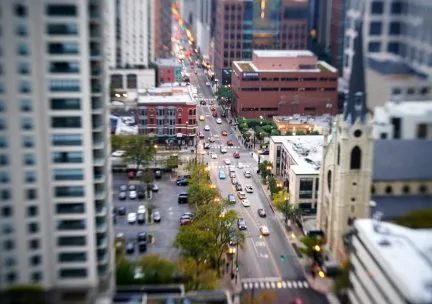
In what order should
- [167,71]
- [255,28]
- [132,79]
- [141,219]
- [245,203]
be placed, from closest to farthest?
[141,219], [245,203], [132,79], [167,71], [255,28]

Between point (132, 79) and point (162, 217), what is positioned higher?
point (132, 79)

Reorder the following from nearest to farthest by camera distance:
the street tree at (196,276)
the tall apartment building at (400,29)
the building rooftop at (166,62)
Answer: the tall apartment building at (400,29) < the street tree at (196,276) < the building rooftop at (166,62)

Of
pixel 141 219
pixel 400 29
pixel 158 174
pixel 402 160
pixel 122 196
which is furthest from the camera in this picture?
pixel 158 174

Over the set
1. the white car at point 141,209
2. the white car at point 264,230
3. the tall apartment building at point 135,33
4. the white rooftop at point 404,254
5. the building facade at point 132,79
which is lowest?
the white car at point 264,230

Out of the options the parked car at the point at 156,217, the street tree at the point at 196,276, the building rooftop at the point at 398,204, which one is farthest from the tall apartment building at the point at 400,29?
the parked car at the point at 156,217

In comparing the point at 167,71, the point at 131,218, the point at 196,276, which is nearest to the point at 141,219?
the point at 131,218

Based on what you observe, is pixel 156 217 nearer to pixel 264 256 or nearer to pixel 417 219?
pixel 264 256

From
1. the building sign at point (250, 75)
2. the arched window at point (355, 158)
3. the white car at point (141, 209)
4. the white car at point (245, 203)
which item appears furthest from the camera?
the building sign at point (250, 75)

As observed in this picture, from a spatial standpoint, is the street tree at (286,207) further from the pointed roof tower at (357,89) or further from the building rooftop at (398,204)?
the pointed roof tower at (357,89)
